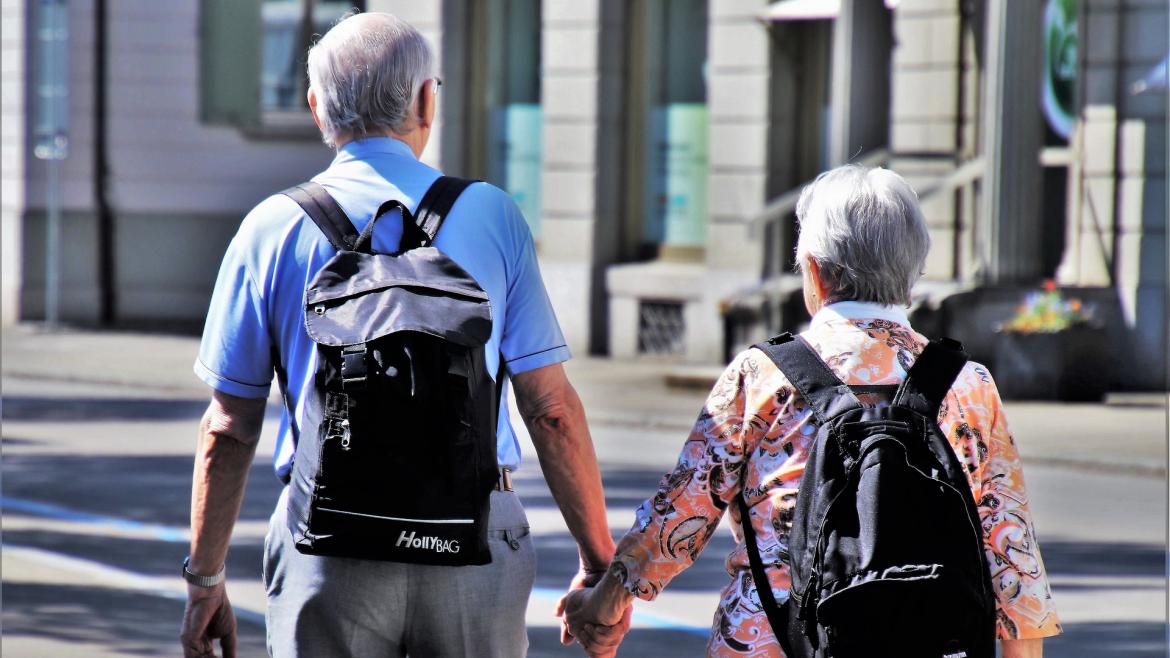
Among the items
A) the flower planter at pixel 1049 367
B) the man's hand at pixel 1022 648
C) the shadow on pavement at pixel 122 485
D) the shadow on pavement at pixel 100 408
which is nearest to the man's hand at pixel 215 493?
the man's hand at pixel 1022 648

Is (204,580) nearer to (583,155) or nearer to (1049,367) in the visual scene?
(1049,367)

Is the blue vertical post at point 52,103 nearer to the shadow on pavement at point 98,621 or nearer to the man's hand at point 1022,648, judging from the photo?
the shadow on pavement at point 98,621

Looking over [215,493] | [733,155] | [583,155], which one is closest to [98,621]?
[215,493]

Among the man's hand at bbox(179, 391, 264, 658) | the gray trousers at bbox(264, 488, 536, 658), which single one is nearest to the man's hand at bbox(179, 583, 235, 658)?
the man's hand at bbox(179, 391, 264, 658)

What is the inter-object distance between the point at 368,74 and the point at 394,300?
1.50 ft

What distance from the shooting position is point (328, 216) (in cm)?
318

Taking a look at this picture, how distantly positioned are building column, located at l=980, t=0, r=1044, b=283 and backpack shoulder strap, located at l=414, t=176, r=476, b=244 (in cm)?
1310

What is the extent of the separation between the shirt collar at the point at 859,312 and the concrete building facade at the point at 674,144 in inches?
500

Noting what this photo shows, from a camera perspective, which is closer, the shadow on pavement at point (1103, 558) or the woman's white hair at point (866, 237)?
the woman's white hair at point (866, 237)

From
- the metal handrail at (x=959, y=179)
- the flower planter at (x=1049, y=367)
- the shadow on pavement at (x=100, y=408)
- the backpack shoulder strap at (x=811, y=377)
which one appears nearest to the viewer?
the backpack shoulder strap at (x=811, y=377)

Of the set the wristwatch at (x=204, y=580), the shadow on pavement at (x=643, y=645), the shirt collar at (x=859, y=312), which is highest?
the shirt collar at (x=859, y=312)

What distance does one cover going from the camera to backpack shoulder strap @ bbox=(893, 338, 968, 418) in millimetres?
3051

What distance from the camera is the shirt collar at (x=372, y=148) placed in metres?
3.27

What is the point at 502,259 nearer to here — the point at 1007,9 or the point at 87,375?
the point at 1007,9
